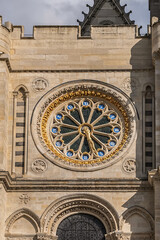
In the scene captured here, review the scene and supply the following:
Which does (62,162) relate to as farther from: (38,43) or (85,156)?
(38,43)

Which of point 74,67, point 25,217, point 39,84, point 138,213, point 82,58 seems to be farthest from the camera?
point 82,58

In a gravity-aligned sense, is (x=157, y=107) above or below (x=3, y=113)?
above

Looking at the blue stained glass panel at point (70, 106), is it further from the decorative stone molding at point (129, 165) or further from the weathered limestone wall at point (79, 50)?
the decorative stone molding at point (129, 165)

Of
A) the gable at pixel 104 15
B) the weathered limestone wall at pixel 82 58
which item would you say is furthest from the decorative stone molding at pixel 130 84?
the gable at pixel 104 15

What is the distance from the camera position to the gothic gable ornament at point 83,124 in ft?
102

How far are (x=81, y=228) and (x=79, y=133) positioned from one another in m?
3.13

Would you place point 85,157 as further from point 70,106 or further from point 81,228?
point 81,228

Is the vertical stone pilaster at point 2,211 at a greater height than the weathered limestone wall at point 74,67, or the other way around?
the weathered limestone wall at point 74,67

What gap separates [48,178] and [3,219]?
1946 mm

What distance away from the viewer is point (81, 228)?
30.4m

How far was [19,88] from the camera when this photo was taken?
31953mm

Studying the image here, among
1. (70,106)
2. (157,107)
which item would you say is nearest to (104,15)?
(70,106)

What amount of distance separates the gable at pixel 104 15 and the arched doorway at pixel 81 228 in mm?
10530

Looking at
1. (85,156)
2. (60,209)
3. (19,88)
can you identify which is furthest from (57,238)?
(19,88)
